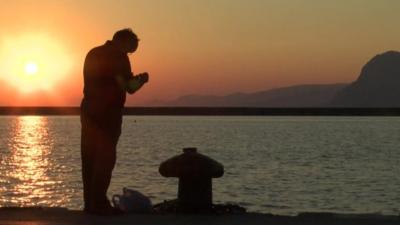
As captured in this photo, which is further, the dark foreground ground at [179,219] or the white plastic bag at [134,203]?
the white plastic bag at [134,203]

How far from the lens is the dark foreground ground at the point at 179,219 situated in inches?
326

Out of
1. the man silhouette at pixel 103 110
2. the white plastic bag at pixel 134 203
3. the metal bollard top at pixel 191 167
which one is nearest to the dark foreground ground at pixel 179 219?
the man silhouette at pixel 103 110

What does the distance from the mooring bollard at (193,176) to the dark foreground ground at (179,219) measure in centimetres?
54

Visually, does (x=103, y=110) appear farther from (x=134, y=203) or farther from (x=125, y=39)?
(x=134, y=203)

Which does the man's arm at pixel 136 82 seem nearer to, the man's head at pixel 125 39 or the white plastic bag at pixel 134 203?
the man's head at pixel 125 39

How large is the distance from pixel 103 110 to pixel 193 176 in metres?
1.31

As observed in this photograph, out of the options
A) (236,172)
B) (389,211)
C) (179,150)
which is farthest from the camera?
(179,150)

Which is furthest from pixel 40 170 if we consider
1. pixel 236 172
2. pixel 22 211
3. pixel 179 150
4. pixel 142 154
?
pixel 22 211

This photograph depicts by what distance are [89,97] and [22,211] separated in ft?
4.74

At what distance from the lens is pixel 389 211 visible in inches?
888

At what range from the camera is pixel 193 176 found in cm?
951

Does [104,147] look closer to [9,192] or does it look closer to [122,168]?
[9,192]

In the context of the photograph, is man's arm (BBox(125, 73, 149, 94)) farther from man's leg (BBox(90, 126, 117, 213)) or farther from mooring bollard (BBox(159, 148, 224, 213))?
mooring bollard (BBox(159, 148, 224, 213))

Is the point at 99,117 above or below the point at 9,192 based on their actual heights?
above
